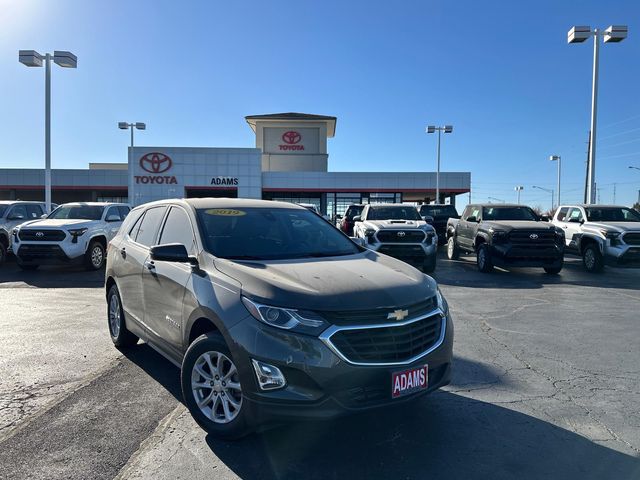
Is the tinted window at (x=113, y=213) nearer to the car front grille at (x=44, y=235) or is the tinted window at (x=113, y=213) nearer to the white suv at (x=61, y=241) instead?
the white suv at (x=61, y=241)

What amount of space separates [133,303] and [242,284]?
2.30m

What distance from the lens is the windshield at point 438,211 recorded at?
22.5 metres

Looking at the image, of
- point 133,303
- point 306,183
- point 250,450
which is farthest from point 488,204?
Result: point 306,183

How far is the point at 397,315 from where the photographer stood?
3357mm

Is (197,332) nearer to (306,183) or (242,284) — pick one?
(242,284)

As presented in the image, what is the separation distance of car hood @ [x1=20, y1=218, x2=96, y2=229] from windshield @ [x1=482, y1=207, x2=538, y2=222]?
35.7 ft

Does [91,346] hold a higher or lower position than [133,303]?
lower

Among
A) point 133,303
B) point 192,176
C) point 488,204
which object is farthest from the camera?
point 192,176

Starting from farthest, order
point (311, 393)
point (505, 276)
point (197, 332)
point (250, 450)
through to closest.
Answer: point (505, 276) → point (197, 332) → point (250, 450) → point (311, 393)

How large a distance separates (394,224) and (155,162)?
27.0 m

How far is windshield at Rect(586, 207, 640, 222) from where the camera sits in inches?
553

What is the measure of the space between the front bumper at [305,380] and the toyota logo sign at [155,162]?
34.7 m

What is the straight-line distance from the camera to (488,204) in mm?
14102

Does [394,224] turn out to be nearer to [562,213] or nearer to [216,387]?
[562,213]
